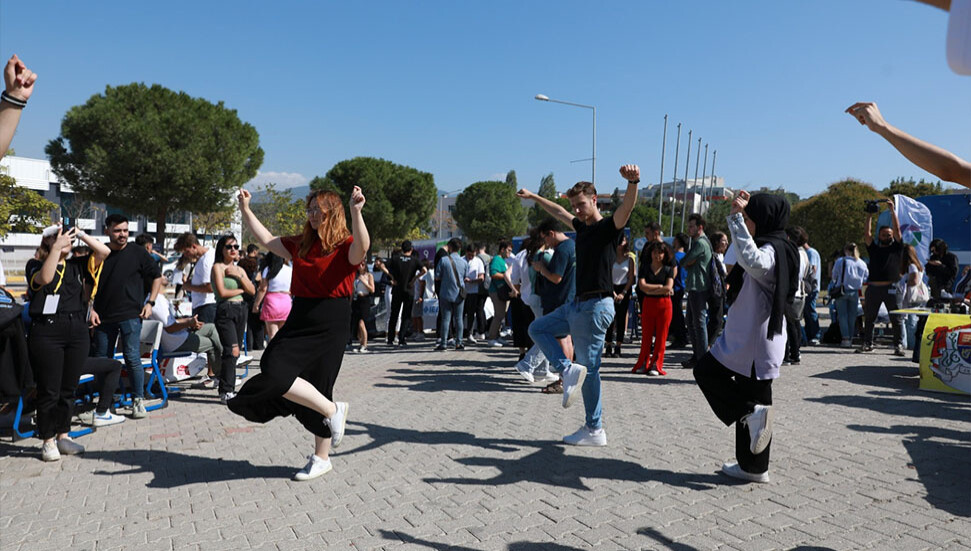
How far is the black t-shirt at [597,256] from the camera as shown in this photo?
5.26 m

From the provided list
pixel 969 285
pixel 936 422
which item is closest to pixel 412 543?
pixel 936 422

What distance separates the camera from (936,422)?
6.12m

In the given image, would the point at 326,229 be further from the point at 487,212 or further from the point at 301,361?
the point at 487,212

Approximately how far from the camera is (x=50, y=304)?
207 inches

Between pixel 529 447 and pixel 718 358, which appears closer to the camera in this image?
pixel 718 358

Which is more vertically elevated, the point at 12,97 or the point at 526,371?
the point at 12,97

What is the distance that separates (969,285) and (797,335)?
226 cm

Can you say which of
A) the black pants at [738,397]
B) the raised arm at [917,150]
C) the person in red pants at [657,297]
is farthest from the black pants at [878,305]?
the raised arm at [917,150]

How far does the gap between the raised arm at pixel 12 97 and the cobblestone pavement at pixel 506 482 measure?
2.25 m

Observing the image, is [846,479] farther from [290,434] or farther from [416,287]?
[416,287]

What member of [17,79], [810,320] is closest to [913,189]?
[810,320]

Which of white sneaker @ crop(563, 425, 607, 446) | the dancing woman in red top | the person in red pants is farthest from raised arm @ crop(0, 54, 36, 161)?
the person in red pants

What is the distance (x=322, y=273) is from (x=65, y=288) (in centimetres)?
249

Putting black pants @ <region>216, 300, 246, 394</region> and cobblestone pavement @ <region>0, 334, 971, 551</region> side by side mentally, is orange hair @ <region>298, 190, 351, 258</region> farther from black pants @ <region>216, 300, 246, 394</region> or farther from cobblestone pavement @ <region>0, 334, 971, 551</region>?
black pants @ <region>216, 300, 246, 394</region>
